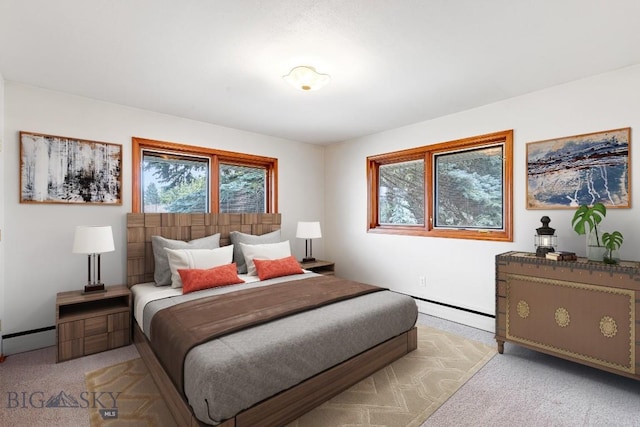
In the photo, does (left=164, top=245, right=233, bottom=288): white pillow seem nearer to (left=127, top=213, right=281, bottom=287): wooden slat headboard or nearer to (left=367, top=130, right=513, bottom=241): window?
(left=127, top=213, right=281, bottom=287): wooden slat headboard

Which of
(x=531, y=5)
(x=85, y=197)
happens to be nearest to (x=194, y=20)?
(x=531, y=5)

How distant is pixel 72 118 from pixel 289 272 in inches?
105

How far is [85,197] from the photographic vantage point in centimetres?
302

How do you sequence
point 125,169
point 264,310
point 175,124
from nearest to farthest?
point 264,310
point 125,169
point 175,124

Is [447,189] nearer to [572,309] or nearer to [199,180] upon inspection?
[572,309]

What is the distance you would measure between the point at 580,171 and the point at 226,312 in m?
3.22

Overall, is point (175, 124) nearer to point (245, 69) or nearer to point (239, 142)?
point (239, 142)

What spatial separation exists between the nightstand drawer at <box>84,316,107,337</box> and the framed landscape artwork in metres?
4.15

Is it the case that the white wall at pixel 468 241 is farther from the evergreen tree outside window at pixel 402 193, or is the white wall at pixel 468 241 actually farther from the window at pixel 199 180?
the window at pixel 199 180

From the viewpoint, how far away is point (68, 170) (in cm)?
293

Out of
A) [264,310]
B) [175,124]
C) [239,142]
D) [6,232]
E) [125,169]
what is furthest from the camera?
[239,142]

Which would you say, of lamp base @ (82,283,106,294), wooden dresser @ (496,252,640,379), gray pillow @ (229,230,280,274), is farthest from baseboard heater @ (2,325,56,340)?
wooden dresser @ (496,252,640,379)

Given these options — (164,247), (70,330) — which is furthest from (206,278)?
(70,330)

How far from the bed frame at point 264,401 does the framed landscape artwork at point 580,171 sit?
5.92 ft
